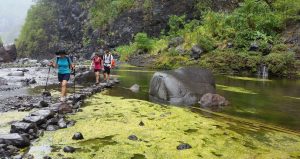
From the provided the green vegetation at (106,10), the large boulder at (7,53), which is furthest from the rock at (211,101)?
the green vegetation at (106,10)

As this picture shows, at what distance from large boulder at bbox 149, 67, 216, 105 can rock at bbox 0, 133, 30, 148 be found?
7.12 meters

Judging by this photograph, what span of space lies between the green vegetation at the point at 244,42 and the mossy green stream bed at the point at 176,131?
12.8 meters

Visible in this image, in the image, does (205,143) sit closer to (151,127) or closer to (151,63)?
(151,127)

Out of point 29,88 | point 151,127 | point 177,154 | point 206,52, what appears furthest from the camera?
point 206,52

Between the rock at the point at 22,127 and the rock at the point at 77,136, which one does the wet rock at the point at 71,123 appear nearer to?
the rock at the point at 22,127

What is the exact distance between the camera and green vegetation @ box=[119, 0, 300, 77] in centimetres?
2728

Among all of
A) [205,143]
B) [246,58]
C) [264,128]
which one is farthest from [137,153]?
[246,58]

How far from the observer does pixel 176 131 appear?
948 centimetres

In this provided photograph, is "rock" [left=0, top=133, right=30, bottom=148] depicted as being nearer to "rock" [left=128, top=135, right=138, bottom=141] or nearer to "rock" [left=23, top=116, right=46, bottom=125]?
"rock" [left=23, top=116, right=46, bottom=125]

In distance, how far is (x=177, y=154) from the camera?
7.63 meters

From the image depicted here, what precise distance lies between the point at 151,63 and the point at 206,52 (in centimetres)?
641

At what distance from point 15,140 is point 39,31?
6916 centimetres

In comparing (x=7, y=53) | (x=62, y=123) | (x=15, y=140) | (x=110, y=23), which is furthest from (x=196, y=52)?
(x=7, y=53)

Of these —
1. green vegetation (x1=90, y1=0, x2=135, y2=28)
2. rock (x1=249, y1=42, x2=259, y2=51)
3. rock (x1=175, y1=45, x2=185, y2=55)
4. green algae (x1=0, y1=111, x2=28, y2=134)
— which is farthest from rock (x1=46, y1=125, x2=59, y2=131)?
green vegetation (x1=90, y1=0, x2=135, y2=28)
